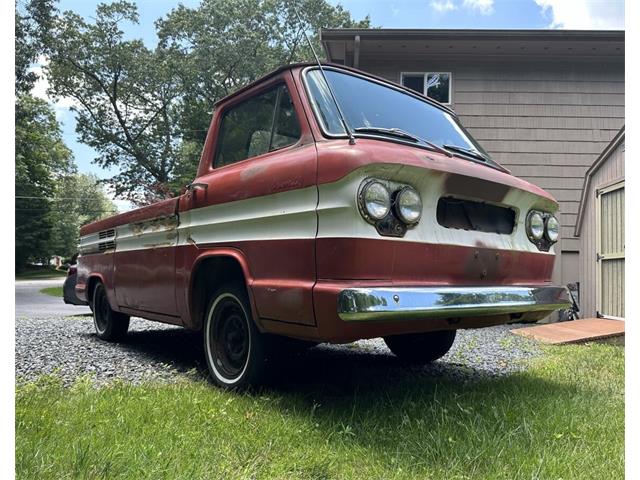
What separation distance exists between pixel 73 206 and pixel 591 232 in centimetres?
3091

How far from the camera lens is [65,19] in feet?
A: 58.1

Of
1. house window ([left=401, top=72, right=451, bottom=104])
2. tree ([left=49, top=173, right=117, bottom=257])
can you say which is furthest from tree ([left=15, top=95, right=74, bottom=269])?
house window ([left=401, top=72, right=451, bottom=104])

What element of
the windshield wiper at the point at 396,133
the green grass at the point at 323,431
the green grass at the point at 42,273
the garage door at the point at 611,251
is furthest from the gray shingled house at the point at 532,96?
the green grass at the point at 42,273

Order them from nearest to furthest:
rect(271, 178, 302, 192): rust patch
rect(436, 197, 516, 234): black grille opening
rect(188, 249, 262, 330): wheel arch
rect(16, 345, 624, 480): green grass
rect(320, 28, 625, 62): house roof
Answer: rect(16, 345, 624, 480): green grass < rect(271, 178, 302, 192): rust patch < rect(436, 197, 516, 234): black grille opening < rect(188, 249, 262, 330): wheel arch < rect(320, 28, 625, 62): house roof

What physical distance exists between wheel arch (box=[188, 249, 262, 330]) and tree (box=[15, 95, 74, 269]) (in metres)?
8.48

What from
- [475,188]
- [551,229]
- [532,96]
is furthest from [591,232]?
[475,188]

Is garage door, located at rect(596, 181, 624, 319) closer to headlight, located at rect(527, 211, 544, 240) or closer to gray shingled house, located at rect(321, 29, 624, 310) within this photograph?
gray shingled house, located at rect(321, 29, 624, 310)

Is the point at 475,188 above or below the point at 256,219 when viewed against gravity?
above

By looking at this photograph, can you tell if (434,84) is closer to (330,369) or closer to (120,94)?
(330,369)

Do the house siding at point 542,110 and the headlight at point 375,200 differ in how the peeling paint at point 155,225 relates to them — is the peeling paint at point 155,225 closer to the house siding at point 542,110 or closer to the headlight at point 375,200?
the headlight at point 375,200

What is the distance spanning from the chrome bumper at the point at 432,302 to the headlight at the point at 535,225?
1.48ft

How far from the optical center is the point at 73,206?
31.0 m

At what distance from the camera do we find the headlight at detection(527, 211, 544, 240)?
322cm
